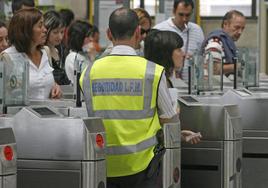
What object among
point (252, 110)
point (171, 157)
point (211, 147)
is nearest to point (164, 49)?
point (171, 157)

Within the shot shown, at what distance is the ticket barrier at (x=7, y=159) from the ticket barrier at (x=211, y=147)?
202 cm

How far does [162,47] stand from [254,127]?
1334mm

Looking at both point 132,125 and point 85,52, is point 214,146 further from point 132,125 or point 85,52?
point 85,52

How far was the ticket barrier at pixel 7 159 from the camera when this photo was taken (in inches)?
148

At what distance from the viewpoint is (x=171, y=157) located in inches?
203

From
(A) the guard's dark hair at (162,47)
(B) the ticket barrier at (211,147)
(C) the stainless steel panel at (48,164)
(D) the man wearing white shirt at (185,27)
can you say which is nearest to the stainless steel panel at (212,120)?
(B) the ticket barrier at (211,147)

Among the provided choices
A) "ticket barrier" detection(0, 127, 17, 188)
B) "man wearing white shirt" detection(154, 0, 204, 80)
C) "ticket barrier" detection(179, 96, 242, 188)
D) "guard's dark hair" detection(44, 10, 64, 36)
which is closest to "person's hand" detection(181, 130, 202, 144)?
"ticket barrier" detection(179, 96, 242, 188)

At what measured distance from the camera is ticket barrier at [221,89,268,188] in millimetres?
6193

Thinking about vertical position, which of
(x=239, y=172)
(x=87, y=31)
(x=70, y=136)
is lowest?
(x=239, y=172)

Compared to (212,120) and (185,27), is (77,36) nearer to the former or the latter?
(185,27)

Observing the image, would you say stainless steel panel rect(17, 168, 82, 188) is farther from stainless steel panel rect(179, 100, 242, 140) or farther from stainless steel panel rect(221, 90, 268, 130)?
stainless steel panel rect(221, 90, 268, 130)

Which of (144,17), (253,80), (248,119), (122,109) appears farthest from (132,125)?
(144,17)

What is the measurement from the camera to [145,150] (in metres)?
4.60

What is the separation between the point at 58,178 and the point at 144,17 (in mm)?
4924
